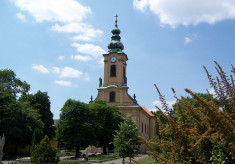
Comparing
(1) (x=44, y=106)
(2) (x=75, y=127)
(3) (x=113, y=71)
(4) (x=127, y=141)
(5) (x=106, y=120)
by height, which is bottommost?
(4) (x=127, y=141)

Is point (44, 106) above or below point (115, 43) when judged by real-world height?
below

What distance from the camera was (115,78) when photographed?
60.3 meters

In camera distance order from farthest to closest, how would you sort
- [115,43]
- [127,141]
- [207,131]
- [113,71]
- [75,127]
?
[115,43] → [113,71] → [75,127] → [127,141] → [207,131]

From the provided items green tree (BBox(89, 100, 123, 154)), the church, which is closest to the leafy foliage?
green tree (BBox(89, 100, 123, 154))

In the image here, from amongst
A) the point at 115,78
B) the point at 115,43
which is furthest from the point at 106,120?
the point at 115,43

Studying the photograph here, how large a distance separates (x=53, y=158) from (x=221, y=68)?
2222 centimetres

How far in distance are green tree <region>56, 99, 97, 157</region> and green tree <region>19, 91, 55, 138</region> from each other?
415 inches

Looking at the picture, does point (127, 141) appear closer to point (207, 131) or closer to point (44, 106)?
point (207, 131)

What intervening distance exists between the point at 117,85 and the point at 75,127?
71.1ft

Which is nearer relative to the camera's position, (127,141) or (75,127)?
(127,141)

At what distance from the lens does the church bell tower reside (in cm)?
5859

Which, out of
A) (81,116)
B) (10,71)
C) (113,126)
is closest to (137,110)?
(113,126)

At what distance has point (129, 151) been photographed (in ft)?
78.6

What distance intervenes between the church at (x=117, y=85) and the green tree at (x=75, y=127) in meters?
17.3
